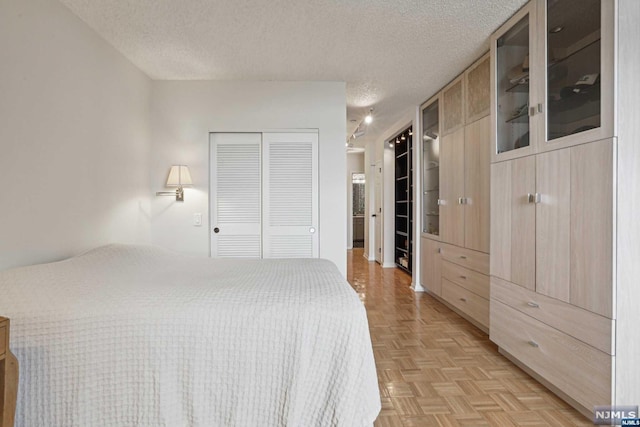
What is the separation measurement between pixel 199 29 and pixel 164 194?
5.60 feet

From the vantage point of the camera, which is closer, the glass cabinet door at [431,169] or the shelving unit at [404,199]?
the glass cabinet door at [431,169]

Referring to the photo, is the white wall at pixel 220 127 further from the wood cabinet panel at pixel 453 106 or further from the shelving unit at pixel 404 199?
the shelving unit at pixel 404 199

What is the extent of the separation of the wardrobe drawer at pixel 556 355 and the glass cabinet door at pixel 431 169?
1697 mm

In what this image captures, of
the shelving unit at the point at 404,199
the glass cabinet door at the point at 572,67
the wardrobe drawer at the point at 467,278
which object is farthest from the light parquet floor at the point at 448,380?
the shelving unit at the point at 404,199

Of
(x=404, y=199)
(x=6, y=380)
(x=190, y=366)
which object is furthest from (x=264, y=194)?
(x=404, y=199)

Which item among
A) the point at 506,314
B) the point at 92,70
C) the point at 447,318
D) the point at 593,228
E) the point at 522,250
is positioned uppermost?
the point at 92,70

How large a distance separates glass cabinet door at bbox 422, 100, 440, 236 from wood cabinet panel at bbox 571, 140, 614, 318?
2.19 meters

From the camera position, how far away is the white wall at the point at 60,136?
5.90 feet

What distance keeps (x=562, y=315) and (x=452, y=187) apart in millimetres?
1905

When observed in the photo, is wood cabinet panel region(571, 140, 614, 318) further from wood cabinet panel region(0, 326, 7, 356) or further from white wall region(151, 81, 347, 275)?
wood cabinet panel region(0, 326, 7, 356)

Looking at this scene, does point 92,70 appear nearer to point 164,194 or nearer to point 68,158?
point 68,158

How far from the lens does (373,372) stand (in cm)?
135

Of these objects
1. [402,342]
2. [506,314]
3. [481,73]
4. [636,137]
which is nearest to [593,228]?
[636,137]

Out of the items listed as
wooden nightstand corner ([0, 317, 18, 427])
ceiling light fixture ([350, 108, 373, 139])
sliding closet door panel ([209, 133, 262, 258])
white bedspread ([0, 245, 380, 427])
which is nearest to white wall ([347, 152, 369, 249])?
ceiling light fixture ([350, 108, 373, 139])
